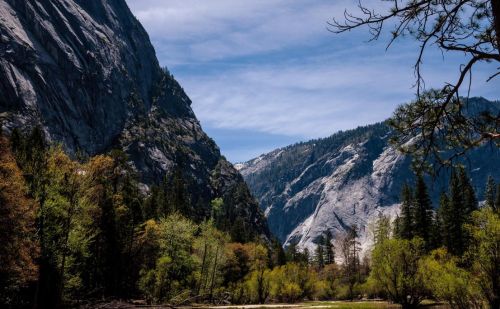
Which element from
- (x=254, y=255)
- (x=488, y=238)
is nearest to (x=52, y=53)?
(x=254, y=255)

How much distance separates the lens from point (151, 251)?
67438 mm

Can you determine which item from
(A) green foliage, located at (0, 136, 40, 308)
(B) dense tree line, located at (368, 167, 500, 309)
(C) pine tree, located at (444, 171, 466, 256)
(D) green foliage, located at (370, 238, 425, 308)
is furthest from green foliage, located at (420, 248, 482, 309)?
(C) pine tree, located at (444, 171, 466, 256)

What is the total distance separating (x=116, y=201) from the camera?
5644 cm

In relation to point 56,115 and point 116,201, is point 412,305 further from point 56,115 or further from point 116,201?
point 56,115

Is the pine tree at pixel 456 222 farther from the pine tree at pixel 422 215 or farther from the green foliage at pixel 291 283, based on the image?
the green foliage at pixel 291 283

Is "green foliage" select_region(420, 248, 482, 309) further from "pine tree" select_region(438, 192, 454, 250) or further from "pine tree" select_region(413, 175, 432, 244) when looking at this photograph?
"pine tree" select_region(413, 175, 432, 244)

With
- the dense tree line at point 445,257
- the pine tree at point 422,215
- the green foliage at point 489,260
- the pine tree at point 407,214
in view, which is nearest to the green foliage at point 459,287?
the dense tree line at point 445,257

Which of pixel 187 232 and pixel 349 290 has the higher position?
pixel 187 232

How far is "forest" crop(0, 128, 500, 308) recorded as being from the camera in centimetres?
3399

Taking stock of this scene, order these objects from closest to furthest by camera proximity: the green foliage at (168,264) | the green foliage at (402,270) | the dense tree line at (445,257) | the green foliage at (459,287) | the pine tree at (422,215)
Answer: the dense tree line at (445,257) < the green foliage at (459,287) < the green foliage at (402,270) < the green foliage at (168,264) < the pine tree at (422,215)

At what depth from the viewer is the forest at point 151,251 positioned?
3399 cm

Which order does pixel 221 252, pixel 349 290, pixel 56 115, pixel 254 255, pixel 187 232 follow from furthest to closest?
1. pixel 56 115
2. pixel 349 290
3. pixel 254 255
4. pixel 221 252
5. pixel 187 232

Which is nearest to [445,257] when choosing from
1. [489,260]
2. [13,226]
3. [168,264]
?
[489,260]

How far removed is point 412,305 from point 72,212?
37049 millimetres
